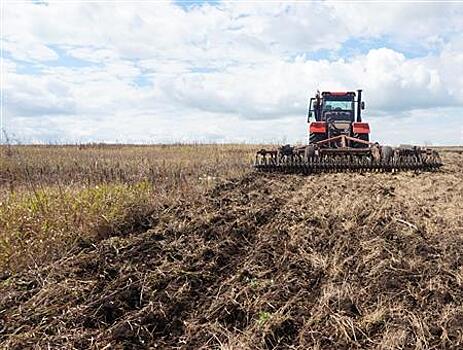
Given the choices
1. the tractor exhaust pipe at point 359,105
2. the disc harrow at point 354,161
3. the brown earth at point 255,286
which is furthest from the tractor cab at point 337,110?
the brown earth at point 255,286

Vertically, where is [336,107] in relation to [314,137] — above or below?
above

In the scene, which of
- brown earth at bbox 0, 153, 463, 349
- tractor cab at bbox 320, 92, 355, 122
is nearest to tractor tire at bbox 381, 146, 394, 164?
tractor cab at bbox 320, 92, 355, 122

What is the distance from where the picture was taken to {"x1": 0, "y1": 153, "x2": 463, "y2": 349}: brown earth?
11.7ft

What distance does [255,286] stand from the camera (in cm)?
437

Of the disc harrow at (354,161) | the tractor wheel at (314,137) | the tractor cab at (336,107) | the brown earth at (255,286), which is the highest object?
the tractor cab at (336,107)

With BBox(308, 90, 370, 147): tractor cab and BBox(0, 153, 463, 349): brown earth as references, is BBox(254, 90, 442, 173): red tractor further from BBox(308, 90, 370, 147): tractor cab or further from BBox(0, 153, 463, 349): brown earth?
BBox(0, 153, 463, 349): brown earth

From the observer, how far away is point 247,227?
650 cm

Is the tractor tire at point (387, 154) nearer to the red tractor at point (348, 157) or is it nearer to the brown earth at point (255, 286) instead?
the red tractor at point (348, 157)

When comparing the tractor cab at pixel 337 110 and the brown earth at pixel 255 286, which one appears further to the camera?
the tractor cab at pixel 337 110

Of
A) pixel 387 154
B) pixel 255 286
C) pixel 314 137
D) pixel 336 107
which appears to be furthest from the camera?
pixel 336 107

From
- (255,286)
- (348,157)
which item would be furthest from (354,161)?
(255,286)

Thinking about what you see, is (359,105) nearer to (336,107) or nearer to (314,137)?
(336,107)

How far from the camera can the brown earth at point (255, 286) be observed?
11.7 ft

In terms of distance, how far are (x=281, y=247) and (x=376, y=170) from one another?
8218mm
